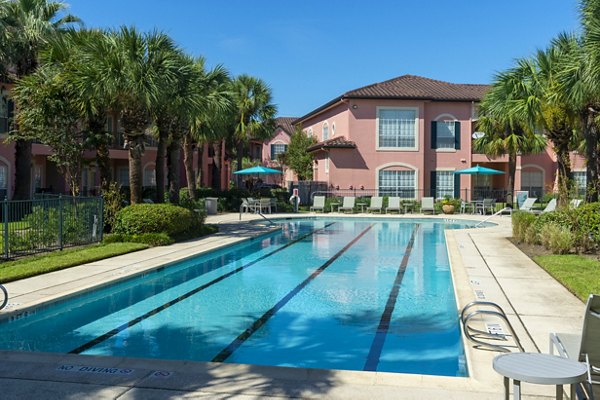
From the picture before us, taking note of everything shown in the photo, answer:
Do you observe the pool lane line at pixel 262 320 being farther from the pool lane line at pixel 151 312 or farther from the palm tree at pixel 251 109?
the palm tree at pixel 251 109

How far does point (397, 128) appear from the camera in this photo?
107ft

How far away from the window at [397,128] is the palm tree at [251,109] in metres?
7.25

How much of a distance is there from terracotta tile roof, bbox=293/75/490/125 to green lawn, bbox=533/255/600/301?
67.6ft


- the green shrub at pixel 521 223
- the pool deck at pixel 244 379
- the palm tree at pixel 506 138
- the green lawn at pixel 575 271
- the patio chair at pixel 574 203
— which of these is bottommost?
the pool deck at pixel 244 379

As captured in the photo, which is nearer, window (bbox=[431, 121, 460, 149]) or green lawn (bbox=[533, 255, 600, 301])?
green lawn (bbox=[533, 255, 600, 301])

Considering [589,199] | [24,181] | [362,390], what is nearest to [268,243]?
[589,199]

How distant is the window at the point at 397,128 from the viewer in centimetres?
3241

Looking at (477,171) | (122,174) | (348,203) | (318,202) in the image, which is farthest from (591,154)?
(122,174)

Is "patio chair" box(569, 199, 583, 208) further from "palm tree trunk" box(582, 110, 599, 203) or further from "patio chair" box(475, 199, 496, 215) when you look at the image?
"patio chair" box(475, 199, 496, 215)

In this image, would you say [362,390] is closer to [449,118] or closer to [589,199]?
[589,199]

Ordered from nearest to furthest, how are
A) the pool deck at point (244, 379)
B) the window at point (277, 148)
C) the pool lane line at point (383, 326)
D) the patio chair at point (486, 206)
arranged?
the pool deck at point (244, 379), the pool lane line at point (383, 326), the patio chair at point (486, 206), the window at point (277, 148)

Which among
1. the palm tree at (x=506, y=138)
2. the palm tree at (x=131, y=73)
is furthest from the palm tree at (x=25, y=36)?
the palm tree at (x=506, y=138)

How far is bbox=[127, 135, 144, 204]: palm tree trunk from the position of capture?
1694 centimetres

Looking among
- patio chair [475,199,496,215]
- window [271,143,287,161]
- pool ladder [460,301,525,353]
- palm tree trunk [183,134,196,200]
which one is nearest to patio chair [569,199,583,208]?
pool ladder [460,301,525,353]
